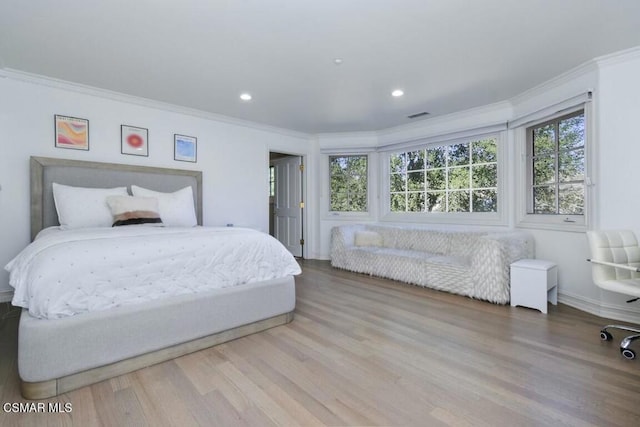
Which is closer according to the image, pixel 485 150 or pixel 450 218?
pixel 485 150

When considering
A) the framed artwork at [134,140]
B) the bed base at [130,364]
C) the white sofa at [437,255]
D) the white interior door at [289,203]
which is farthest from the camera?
the white interior door at [289,203]

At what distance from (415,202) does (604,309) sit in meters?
2.70

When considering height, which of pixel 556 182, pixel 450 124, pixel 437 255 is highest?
pixel 450 124

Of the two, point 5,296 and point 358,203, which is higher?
point 358,203

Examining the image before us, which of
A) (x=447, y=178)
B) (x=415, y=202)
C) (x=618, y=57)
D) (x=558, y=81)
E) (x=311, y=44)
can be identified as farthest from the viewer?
(x=415, y=202)

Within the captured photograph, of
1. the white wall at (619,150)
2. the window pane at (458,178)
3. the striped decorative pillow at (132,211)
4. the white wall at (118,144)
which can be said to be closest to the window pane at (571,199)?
the white wall at (619,150)

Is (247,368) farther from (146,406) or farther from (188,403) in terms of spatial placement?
(146,406)

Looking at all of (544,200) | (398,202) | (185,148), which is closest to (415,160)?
(398,202)

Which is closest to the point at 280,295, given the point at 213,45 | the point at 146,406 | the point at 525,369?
the point at 146,406

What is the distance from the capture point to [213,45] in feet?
8.33

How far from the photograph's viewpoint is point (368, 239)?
190 inches

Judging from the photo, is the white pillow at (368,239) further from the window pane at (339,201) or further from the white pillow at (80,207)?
the white pillow at (80,207)

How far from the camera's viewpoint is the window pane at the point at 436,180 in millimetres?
4691

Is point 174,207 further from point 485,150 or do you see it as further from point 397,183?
point 485,150
